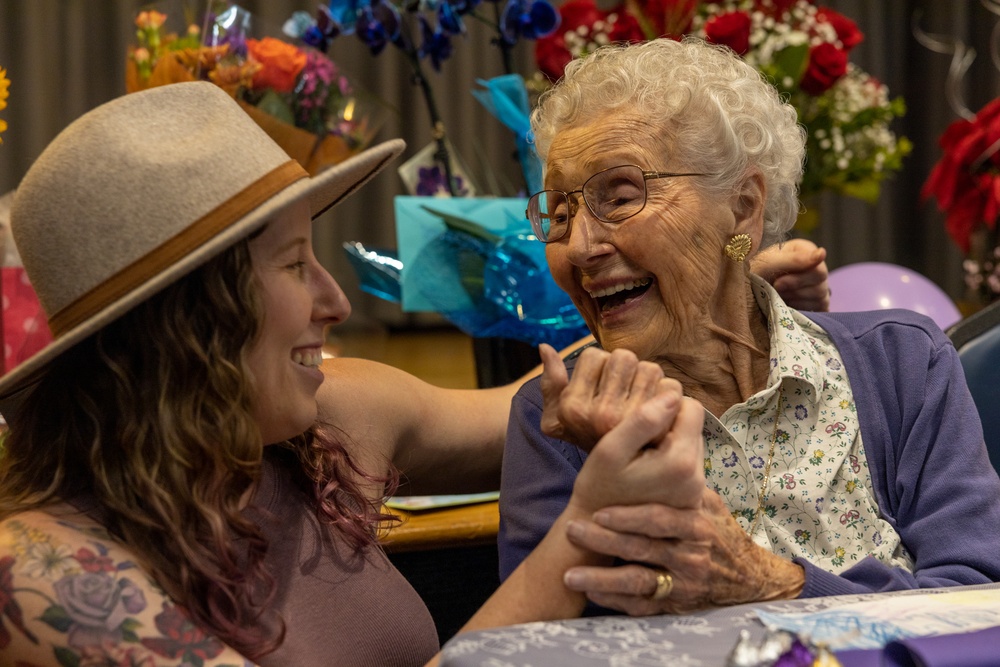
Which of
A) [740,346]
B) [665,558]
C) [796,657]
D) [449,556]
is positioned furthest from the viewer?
[449,556]

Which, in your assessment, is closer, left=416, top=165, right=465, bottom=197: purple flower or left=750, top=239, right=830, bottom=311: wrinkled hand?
left=750, top=239, right=830, bottom=311: wrinkled hand

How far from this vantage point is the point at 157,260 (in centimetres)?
111

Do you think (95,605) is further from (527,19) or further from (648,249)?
(527,19)

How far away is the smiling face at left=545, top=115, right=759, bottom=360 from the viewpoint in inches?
59.5

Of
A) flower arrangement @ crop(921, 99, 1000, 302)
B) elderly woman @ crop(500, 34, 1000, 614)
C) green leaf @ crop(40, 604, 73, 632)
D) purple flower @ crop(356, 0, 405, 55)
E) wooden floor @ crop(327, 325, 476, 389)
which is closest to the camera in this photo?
green leaf @ crop(40, 604, 73, 632)

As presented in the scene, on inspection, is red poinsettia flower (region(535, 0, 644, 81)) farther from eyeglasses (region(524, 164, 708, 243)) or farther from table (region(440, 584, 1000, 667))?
table (region(440, 584, 1000, 667))

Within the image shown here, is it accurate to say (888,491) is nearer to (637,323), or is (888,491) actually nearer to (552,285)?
(637,323)

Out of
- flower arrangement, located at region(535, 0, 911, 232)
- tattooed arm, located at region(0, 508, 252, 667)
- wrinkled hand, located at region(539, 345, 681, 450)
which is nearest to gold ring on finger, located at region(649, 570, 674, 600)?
wrinkled hand, located at region(539, 345, 681, 450)

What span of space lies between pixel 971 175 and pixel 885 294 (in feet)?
1.38

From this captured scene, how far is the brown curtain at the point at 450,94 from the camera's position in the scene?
4.68m

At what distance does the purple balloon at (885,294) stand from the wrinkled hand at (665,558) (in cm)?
139

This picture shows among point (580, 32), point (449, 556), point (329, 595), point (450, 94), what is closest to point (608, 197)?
point (329, 595)

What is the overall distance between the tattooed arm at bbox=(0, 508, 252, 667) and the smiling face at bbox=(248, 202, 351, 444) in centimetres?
24

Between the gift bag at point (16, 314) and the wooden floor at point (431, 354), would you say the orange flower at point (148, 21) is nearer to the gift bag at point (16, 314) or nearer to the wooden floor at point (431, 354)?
the gift bag at point (16, 314)
